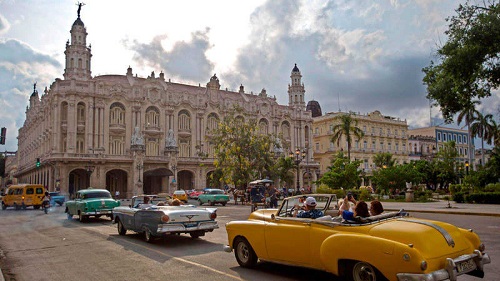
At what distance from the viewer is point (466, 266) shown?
567 cm

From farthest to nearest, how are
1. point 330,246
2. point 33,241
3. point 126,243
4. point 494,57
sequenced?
point 494,57
point 33,241
point 126,243
point 330,246

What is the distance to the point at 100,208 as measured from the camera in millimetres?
18391

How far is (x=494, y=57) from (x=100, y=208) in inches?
703

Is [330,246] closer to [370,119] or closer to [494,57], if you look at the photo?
[494,57]

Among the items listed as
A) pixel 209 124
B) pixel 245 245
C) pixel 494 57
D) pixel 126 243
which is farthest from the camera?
pixel 209 124

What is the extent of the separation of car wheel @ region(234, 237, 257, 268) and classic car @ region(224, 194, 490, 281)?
0.46 m

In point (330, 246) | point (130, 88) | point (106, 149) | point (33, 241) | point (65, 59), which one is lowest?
point (33, 241)

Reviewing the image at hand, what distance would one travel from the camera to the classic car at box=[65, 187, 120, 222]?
59.9 ft

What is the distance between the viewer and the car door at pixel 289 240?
6.73 meters

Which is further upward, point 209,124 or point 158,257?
point 209,124

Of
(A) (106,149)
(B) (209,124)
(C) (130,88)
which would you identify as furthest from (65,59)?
(B) (209,124)

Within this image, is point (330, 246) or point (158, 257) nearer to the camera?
point (330, 246)

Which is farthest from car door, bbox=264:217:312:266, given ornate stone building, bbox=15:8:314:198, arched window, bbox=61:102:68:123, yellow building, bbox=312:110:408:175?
yellow building, bbox=312:110:408:175

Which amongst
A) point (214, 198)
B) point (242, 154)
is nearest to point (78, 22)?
point (242, 154)
